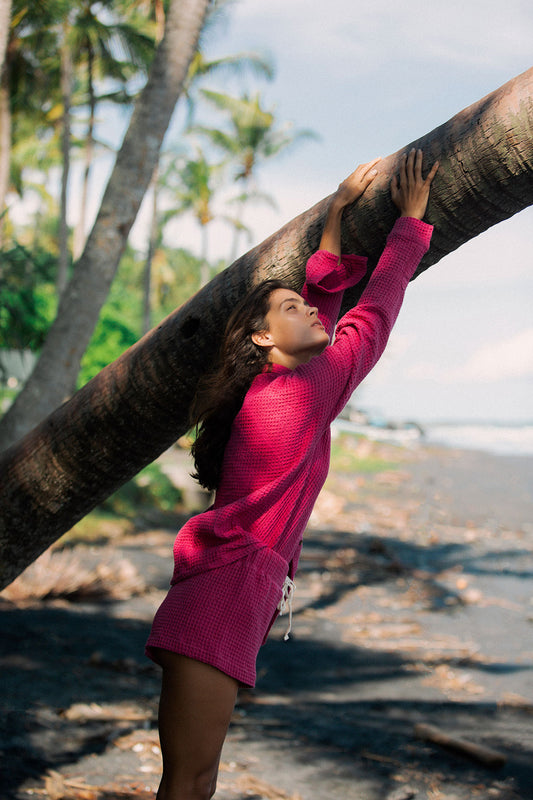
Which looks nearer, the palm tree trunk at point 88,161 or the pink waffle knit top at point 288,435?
the pink waffle knit top at point 288,435

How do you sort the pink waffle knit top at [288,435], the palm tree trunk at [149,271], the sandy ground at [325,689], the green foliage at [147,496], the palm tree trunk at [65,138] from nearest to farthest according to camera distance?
the pink waffle knit top at [288,435]
the sandy ground at [325,689]
the green foliage at [147,496]
the palm tree trunk at [65,138]
the palm tree trunk at [149,271]

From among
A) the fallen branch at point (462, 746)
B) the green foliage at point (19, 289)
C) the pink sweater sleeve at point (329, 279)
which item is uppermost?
the green foliage at point (19, 289)

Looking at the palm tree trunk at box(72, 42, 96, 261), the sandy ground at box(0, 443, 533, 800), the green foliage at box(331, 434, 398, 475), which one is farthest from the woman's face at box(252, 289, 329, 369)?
the green foliage at box(331, 434, 398, 475)

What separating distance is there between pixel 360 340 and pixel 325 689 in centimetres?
413

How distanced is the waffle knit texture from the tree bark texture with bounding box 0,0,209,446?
2934mm

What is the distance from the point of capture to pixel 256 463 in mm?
Result: 2018

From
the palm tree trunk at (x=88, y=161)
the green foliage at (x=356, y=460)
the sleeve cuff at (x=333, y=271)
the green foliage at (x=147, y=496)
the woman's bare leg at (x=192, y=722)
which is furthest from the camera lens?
the green foliage at (x=356, y=460)

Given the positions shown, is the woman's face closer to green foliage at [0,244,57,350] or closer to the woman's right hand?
the woman's right hand

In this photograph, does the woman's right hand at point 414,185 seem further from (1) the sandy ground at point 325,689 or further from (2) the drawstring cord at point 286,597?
(1) the sandy ground at point 325,689

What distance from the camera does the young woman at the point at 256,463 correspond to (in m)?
1.87

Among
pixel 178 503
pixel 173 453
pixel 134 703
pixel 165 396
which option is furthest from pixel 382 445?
pixel 165 396

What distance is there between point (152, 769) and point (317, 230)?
2.85 m

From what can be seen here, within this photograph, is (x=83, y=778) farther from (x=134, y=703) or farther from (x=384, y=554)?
(x=384, y=554)

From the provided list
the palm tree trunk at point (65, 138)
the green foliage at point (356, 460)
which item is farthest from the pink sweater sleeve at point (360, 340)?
the green foliage at point (356, 460)
